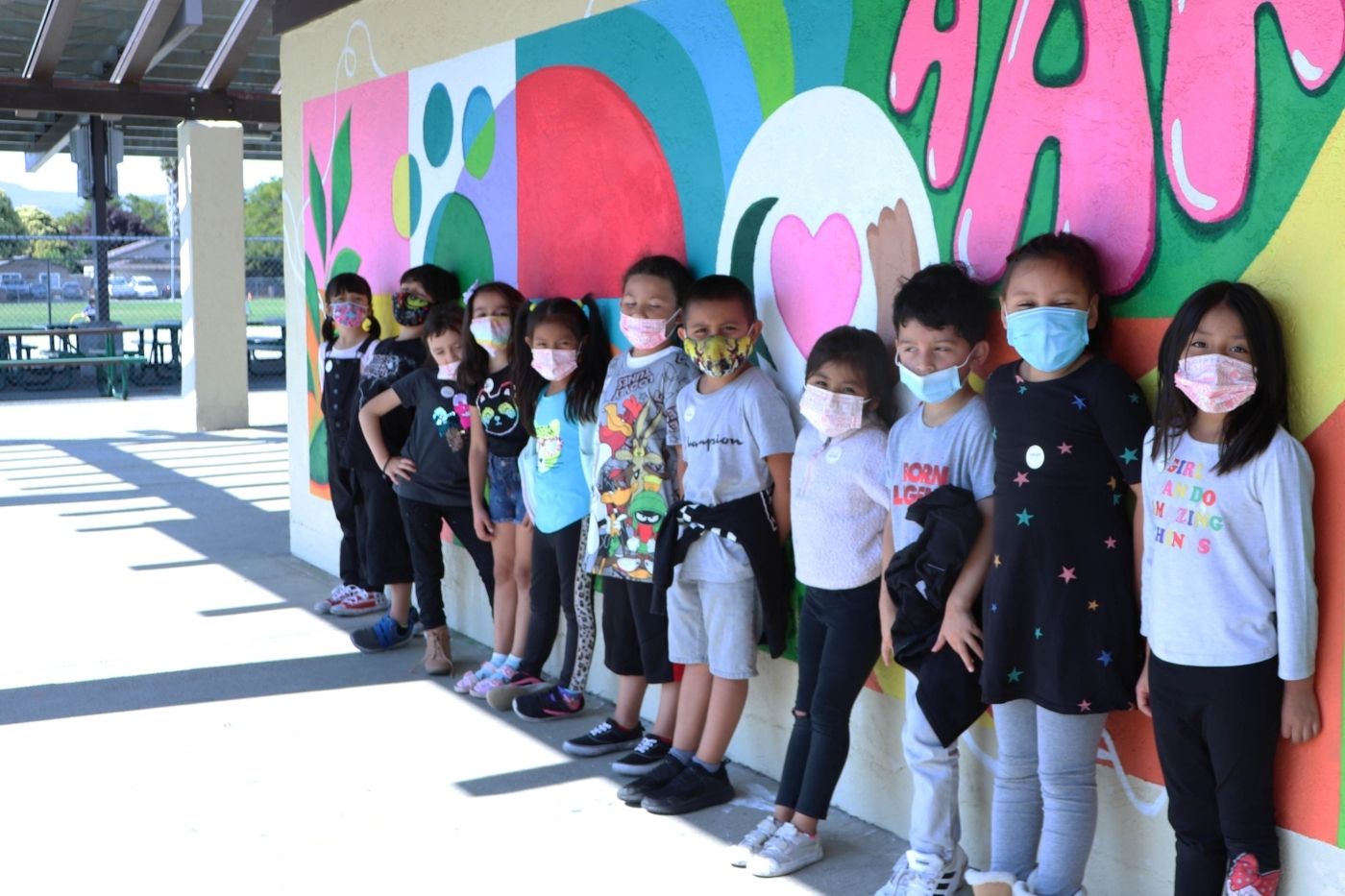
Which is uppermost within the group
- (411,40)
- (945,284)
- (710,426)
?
(411,40)

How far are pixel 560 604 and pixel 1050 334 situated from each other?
250 cm

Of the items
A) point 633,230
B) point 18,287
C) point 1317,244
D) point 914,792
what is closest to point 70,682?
point 633,230

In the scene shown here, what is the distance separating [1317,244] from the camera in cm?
270

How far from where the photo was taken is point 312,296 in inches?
294

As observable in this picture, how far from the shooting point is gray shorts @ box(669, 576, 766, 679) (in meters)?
3.94

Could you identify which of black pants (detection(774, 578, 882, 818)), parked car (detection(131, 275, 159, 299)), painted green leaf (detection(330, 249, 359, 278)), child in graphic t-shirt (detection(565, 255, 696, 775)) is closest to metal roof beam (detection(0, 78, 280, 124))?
painted green leaf (detection(330, 249, 359, 278))

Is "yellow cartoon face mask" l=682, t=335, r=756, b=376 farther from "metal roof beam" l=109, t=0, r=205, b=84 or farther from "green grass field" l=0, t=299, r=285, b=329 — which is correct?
"green grass field" l=0, t=299, r=285, b=329

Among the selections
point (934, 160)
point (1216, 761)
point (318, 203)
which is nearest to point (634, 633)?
point (934, 160)

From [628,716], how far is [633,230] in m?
1.65

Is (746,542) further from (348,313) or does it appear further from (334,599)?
(334,599)

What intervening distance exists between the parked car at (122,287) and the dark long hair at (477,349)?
31475 mm

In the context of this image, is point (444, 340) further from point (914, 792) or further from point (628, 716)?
point (914, 792)

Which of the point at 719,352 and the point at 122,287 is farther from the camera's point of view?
the point at 122,287

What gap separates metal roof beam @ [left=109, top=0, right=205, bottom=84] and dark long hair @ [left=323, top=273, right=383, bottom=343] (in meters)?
8.77
